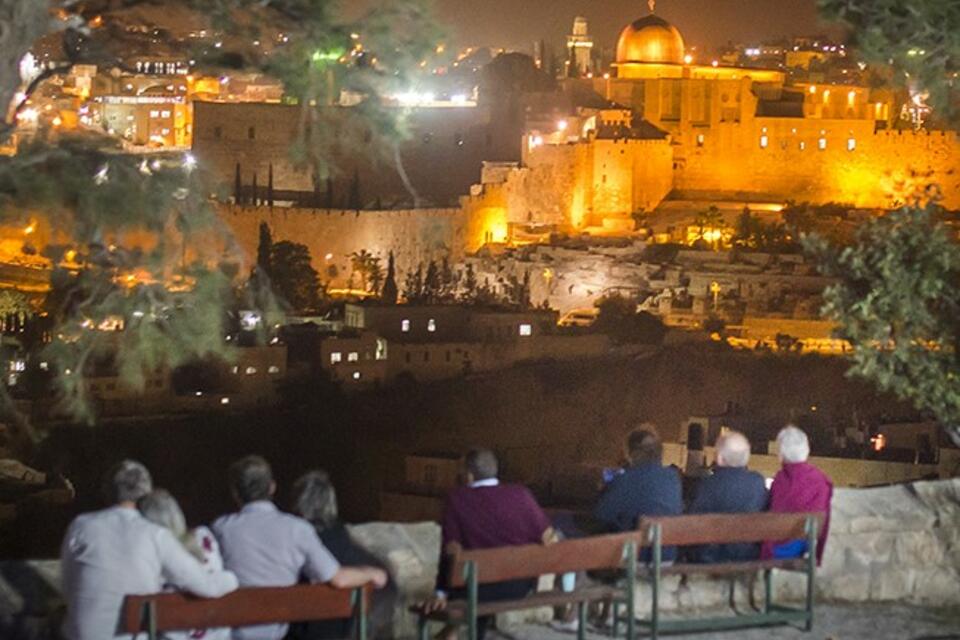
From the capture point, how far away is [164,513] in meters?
6.07

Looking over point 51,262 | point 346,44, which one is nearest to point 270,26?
point 346,44

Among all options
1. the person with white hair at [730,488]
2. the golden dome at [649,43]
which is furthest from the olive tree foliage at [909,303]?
the golden dome at [649,43]

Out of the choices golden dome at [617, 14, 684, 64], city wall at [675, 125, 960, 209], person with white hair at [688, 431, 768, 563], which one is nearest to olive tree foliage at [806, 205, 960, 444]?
person with white hair at [688, 431, 768, 563]

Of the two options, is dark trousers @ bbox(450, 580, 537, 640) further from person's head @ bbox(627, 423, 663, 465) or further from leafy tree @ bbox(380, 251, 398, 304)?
leafy tree @ bbox(380, 251, 398, 304)

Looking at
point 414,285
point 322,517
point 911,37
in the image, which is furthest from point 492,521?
point 414,285

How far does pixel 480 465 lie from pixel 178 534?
1.12 metres

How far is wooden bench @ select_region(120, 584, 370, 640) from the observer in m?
5.77

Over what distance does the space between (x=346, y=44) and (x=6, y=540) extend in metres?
12.0

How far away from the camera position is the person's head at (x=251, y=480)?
20.5 ft

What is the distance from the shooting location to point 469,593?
6254 mm

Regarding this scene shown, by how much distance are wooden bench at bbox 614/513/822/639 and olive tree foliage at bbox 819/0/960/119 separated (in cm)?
229

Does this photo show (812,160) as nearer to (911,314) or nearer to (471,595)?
(911,314)

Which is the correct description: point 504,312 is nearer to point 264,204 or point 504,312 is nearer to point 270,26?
point 264,204

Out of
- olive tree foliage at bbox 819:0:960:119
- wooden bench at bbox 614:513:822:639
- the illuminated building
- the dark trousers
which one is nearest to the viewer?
the dark trousers
